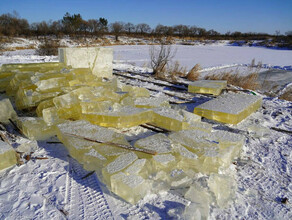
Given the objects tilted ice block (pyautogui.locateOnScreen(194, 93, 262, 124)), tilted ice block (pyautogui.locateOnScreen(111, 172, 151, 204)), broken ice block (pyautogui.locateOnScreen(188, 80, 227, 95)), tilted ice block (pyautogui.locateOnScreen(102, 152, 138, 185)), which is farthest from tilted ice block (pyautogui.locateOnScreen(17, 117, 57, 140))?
broken ice block (pyautogui.locateOnScreen(188, 80, 227, 95))

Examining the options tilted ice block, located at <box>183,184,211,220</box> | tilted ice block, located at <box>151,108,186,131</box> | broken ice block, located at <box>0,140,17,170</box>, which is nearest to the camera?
tilted ice block, located at <box>183,184,211,220</box>

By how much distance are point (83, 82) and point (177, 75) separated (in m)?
4.56

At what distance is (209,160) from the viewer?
2.42 m

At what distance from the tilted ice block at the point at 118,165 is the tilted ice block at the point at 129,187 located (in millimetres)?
76

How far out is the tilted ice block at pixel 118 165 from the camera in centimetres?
209

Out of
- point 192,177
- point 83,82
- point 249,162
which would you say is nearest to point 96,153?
point 192,177

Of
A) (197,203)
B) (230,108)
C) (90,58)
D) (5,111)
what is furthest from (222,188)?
(90,58)

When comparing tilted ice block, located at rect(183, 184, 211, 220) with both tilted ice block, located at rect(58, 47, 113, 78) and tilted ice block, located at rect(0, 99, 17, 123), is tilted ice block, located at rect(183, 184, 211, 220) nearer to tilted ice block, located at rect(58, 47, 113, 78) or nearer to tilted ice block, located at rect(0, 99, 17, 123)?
tilted ice block, located at rect(0, 99, 17, 123)

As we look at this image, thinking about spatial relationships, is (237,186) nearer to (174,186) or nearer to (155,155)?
(174,186)

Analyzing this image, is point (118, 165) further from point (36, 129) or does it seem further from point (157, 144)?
point (36, 129)

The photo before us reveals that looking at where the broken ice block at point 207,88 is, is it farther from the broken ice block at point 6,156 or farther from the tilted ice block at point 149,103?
the broken ice block at point 6,156

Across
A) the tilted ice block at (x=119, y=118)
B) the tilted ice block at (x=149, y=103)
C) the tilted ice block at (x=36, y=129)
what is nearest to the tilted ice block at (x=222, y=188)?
the tilted ice block at (x=119, y=118)

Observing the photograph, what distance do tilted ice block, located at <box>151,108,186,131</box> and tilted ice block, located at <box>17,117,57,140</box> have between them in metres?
1.58

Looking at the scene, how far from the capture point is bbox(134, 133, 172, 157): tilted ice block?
2486 mm
